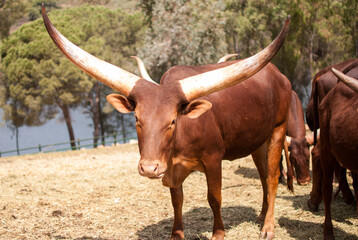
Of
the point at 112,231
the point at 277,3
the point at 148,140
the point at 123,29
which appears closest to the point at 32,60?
the point at 123,29

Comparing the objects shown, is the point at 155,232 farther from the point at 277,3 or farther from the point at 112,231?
the point at 277,3

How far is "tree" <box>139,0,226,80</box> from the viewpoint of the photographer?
20.0 meters

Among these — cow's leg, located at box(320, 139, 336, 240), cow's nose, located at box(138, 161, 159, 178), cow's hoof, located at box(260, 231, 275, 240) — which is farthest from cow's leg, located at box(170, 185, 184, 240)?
cow's leg, located at box(320, 139, 336, 240)

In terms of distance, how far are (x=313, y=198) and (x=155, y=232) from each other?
214cm

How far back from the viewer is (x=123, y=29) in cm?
3291

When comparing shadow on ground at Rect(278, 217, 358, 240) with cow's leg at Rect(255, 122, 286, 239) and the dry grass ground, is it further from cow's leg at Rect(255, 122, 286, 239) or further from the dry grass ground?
cow's leg at Rect(255, 122, 286, 239)

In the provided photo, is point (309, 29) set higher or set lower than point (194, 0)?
lower

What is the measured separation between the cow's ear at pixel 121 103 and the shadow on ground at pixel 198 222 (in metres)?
1.71

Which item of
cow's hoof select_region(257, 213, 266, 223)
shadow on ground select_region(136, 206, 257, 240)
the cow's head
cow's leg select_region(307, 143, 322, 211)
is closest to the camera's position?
the cow's head

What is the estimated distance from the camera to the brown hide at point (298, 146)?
761 centimetres

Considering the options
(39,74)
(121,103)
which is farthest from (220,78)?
(39,74)

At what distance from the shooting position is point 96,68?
12.3 feet

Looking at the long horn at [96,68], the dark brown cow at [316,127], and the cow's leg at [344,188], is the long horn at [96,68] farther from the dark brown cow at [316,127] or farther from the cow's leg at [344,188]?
the cow's leg at [344,188]

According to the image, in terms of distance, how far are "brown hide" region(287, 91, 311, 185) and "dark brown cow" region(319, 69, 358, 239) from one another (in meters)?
3.14
